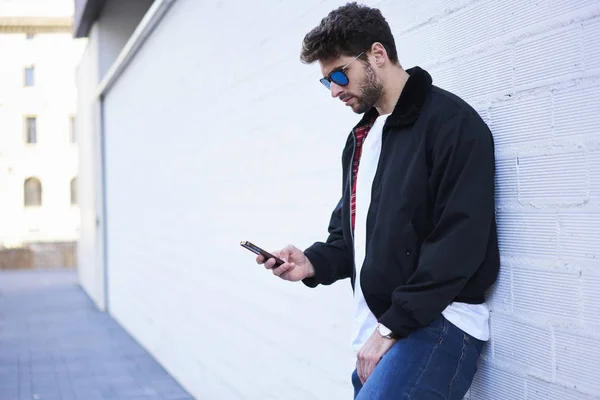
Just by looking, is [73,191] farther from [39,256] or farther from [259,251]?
[259,251]

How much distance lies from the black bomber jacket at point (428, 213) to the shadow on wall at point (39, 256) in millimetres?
20688

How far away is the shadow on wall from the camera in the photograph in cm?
2143

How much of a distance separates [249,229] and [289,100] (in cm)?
103

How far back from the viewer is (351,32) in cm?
234

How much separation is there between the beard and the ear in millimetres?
28

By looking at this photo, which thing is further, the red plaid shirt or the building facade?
the building facade

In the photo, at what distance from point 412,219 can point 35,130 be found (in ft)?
126

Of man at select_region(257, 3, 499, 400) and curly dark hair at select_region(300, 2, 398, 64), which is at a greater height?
curly dark hair at select_region(300, 2, 398, 64)

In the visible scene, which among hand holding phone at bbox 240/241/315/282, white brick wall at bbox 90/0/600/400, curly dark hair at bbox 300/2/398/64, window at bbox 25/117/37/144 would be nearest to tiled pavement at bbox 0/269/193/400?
white brick wall at bbox 90/0/600/400

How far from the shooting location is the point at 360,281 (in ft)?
7.73

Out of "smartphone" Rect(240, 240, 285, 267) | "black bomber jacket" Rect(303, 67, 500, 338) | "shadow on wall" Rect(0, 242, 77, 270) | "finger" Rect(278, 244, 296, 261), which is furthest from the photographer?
"shadow on wall" Rect(0, 242, 77, 270)

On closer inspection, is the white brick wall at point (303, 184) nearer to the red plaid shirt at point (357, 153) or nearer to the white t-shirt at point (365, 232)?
the white t-shirt at point (365, 232)

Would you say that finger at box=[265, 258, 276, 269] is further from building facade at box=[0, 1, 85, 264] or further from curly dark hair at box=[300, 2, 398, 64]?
building facade at box=[0, 1, 85, 264]

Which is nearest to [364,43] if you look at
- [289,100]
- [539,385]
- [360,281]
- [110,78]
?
[360,281]
